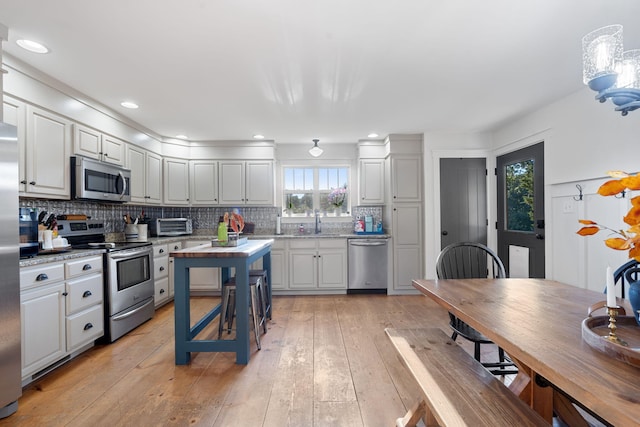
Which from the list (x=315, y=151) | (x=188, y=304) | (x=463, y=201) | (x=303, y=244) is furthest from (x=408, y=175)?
(x=188, y=304)

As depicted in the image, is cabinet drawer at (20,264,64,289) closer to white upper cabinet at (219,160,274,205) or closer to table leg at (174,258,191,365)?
table leg at (174,258,191,365)

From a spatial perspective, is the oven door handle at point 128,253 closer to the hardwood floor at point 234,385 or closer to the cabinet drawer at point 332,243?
the hardwood floor at point 234,385

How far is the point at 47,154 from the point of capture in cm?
256

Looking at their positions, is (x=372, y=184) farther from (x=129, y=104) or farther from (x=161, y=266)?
(x=129, y=104)

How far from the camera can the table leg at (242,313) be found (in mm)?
2412

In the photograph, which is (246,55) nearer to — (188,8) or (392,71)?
(188,8)

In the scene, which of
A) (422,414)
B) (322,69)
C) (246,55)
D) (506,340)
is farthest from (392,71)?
(422,414)

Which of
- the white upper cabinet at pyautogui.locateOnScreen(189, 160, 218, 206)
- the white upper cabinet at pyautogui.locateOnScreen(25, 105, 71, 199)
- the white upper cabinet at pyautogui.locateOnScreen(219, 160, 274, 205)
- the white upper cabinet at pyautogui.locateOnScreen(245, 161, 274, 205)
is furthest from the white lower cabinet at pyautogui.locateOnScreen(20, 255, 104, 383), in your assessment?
the white upper cabinet at pyautogui.locateOnScreen(245, 161, 274, 205)

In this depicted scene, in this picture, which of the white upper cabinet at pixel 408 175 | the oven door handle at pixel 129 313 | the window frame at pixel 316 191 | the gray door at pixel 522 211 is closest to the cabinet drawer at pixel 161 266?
the oven door handle at pixel 129 313

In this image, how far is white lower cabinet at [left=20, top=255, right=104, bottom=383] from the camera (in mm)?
2053

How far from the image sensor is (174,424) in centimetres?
174

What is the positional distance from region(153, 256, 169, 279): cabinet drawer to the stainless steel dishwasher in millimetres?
2518

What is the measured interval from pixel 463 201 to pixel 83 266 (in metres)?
4.45

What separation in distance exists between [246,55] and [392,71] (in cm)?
117
